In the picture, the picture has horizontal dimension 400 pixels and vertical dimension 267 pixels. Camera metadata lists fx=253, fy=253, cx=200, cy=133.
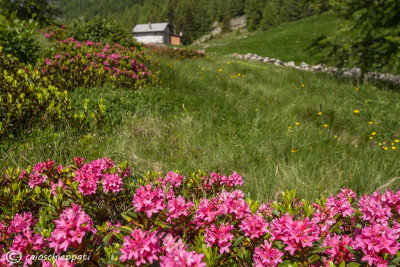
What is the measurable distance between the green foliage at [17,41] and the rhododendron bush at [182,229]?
5.71 m

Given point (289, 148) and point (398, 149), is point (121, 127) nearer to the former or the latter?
point (289, 148)

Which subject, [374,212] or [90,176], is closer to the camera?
[374,212]

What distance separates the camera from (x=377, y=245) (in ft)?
3.82

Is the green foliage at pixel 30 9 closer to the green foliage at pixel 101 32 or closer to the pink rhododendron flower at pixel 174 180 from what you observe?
the green foliage at pixel 101 32

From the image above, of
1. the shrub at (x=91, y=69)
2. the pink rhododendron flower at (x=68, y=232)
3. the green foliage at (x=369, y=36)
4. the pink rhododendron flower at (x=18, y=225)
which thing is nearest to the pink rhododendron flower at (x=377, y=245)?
the pink rhododendron flower at (x=68, y=232)

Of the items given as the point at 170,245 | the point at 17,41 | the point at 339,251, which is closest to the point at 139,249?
the point at 170,245

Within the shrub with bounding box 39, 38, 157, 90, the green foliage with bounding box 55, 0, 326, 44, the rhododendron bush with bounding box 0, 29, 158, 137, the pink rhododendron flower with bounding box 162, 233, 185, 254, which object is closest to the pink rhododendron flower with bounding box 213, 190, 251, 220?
the pink rhododendron flower with bounding box 162, 233, 185, 254

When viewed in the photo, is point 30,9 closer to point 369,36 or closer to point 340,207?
point 369,36

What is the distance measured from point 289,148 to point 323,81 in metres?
7.00

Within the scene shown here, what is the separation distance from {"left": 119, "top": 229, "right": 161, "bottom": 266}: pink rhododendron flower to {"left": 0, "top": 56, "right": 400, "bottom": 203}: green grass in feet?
4.64

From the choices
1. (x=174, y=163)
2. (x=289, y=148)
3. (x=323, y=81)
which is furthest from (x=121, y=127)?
(x=323, y=81)

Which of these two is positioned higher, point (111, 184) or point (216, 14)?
point (216, 14)

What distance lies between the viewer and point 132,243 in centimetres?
110

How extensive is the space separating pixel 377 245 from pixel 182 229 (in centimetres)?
99
